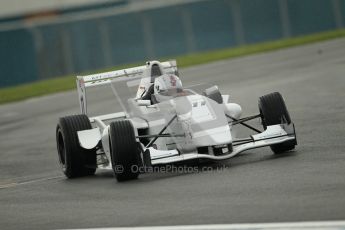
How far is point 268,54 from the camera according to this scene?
3350 centimetres

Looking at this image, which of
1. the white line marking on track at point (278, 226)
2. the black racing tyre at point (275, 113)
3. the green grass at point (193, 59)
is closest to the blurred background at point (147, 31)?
the green grass at point (193, 59)

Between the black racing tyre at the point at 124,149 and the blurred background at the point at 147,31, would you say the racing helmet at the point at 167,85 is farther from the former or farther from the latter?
the blurred background at the point at 147,31

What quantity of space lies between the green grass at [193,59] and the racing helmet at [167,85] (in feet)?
57.2

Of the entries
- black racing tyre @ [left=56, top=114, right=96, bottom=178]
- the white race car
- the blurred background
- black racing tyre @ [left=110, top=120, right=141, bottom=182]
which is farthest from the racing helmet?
the blurred background

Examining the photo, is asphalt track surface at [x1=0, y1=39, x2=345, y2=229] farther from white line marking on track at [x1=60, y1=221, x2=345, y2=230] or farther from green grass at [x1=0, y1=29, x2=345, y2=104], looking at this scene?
green grass at [x1=0, y1=29, x2=345, y2=104]

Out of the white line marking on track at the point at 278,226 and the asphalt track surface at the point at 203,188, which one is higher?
the white line marking on track at the point at 278,226

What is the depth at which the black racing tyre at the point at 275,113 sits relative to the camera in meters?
Result: 12.2

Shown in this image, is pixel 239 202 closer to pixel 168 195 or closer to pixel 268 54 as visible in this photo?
pixel 168 195

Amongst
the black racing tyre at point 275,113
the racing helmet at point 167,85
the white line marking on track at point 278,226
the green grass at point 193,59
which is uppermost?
the racing helmet at point 167,85

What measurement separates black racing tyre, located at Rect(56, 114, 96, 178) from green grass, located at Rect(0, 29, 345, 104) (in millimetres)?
16976

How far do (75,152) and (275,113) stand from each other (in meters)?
2.47

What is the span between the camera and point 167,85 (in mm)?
12945

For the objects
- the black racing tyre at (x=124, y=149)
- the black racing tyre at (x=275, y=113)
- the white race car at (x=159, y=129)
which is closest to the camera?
the black racing tyre at (x=124, y=149)

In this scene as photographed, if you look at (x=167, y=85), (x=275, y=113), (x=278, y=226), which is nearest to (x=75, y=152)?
(x=167, y=85)
